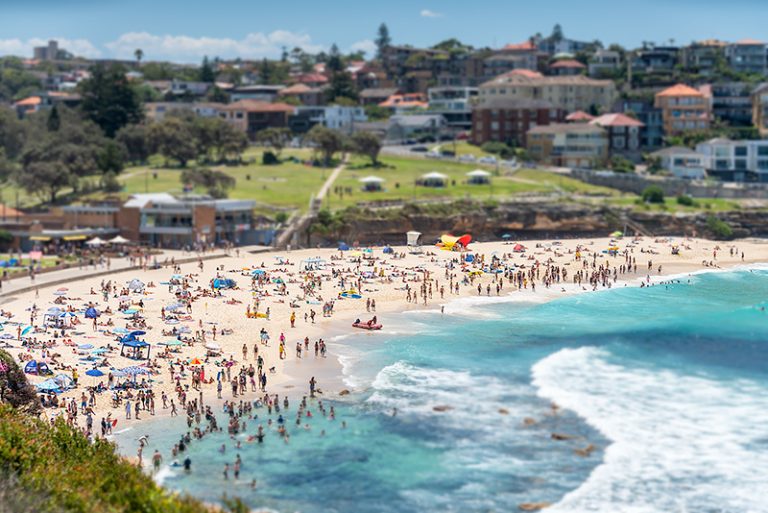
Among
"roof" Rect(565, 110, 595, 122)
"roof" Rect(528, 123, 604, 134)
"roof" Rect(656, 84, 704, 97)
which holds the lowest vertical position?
"roof" Rect(528, 123, 604, 134)

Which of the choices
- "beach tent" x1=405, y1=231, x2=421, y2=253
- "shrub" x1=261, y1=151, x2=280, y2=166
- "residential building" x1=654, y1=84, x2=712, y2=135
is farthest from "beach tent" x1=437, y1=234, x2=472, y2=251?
"residential building" x1=654, y1=84, x2=712, y2=135

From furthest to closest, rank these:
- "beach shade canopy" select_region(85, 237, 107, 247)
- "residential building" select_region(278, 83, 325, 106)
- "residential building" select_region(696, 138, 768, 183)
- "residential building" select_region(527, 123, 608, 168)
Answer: "residential building" select_region(278, 83, 325, 106)
"residential building" select_region(527, 123, 608, 168)
"residential building" select_region(696, 138, 768, 183)
"beach shade canopy" select_region(85, 237, 107, 247)

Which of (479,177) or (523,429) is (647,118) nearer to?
(479,177)

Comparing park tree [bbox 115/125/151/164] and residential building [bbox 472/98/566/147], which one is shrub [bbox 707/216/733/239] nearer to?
residential building [bbox 472/98/566/147]

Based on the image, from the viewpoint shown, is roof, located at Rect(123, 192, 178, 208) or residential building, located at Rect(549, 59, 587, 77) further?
residential building, located at Rect(549, 59, 587, 77)

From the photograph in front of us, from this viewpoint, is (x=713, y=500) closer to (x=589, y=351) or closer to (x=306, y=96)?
(x=589, y=351)

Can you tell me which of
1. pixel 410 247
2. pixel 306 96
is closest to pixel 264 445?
pixel 410 247

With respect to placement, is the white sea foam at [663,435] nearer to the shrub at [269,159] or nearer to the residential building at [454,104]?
the shrub at [269,159]
